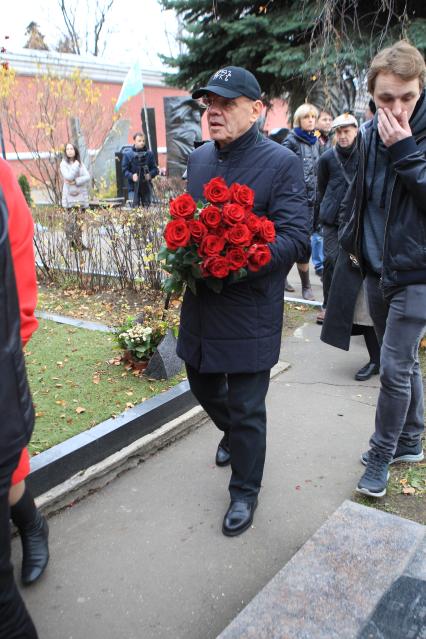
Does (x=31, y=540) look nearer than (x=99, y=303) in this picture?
Yes

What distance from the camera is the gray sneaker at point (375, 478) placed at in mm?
2951

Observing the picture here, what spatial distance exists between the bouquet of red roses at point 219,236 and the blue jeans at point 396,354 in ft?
2.62

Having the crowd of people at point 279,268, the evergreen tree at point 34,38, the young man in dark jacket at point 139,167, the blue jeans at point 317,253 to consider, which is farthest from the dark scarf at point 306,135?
the evergreen tree at point 34,38

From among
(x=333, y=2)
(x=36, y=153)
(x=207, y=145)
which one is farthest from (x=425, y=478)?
(x=36, y=153)

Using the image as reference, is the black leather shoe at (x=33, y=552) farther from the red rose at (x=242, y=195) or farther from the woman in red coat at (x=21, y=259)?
the red rose at (x=242, y=195)

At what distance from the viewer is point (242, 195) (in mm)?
2348

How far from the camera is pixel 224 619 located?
7.52 ft

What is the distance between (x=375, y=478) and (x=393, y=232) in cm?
124

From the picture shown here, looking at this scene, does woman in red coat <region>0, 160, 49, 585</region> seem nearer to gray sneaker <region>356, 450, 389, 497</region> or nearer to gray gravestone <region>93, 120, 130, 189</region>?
gray sneaker <region>356, 450, 389, 497</region>

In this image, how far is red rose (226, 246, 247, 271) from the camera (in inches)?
90.1

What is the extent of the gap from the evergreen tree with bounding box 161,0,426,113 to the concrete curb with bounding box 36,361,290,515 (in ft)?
22.3

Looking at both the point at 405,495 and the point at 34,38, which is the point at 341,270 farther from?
the point at 34,38

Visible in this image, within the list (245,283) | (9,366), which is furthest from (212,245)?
(9,366)

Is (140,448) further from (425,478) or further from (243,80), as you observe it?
(243,80)
